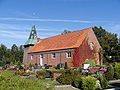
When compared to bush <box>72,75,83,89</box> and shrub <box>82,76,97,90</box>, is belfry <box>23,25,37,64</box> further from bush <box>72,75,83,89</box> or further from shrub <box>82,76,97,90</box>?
shrub <box>82,76,97,90</box>

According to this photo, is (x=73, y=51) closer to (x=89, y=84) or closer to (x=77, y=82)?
(x=77, y=82)

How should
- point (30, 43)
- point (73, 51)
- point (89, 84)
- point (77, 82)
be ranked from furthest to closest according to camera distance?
1. point (30, 43)
2. point (73, 51)
3. point (77, 82)
4. point (89, 84)

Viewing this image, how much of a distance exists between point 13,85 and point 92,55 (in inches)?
1073

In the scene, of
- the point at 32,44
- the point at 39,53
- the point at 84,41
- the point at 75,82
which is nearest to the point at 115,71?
the point at 75,82

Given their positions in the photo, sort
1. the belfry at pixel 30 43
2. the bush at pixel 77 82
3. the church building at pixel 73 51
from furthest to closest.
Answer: the belfry at pixel 30 43 → the church building at pixel 73 51 → the bush at pixel 77 82

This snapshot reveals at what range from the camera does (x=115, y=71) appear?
1634 cm

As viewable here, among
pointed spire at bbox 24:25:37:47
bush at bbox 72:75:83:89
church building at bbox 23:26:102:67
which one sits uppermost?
pointed spire at bbox 24:25:37:47

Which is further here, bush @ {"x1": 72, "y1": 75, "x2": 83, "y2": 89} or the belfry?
the belfry

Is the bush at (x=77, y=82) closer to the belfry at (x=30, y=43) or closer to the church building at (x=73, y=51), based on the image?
the church building at (x=73, y=51)

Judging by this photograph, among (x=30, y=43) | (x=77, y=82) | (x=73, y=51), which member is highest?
(x=30, y=43)

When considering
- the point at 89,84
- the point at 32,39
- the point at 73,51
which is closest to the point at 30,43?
the point at 32,39

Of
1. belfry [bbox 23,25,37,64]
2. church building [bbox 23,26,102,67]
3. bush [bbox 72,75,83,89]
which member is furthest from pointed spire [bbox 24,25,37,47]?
bush [bbox 72,75,83,89]

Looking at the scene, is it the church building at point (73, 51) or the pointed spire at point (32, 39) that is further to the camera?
the pointed spire at point (32, 39)

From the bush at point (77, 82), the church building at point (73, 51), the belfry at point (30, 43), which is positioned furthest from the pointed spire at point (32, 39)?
the bush at point (77, 82)
